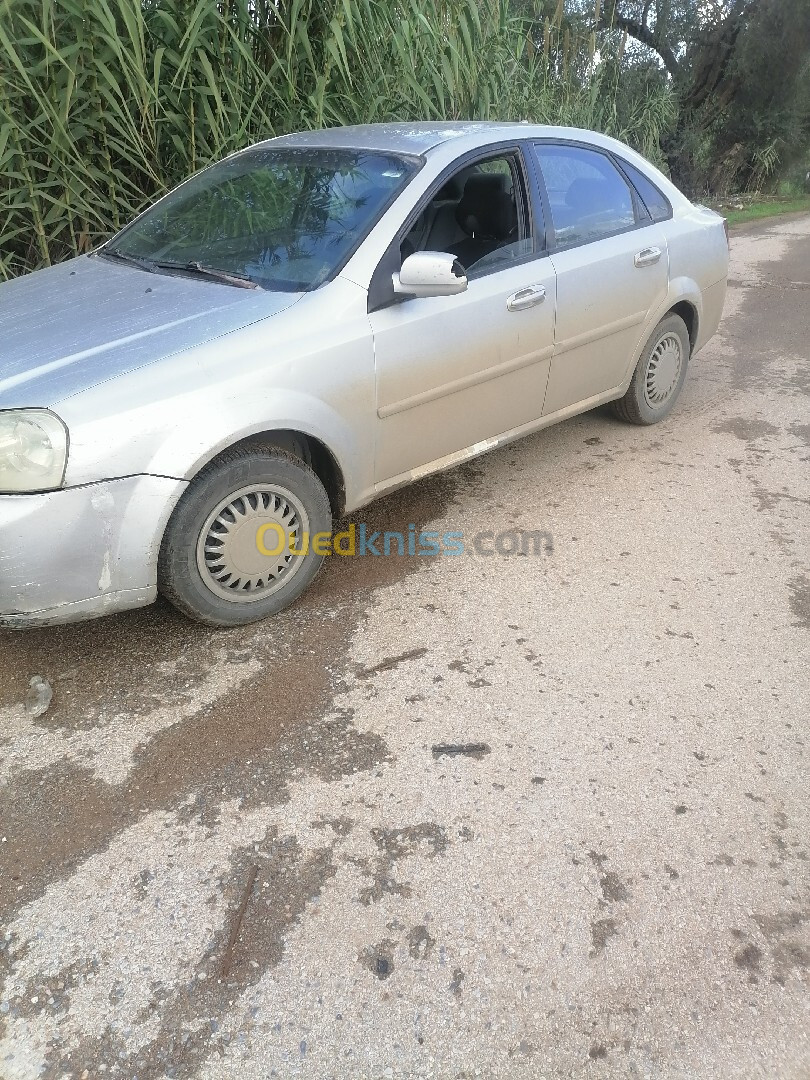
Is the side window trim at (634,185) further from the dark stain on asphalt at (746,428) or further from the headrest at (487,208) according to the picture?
the dark stain on asphalt at (746,428)

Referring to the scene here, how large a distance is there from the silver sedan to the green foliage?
102 centimetres

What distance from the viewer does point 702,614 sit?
3.34 meters

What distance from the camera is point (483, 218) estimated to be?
395cm

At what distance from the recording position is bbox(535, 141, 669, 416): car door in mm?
4000

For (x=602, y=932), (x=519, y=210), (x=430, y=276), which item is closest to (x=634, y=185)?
(x=519, y=210)

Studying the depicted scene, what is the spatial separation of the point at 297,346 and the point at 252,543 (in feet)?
2.20

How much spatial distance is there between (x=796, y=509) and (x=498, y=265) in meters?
1.78

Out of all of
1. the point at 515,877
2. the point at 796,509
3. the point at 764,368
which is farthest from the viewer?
the point at 764,368

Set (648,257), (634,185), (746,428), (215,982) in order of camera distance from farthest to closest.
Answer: (746,428)
(634,185)
(648,257)
(215,982)

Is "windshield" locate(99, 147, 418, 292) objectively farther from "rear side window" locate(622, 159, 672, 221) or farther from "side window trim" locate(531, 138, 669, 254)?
"rear side window" locate(622, 159, 672, 221)

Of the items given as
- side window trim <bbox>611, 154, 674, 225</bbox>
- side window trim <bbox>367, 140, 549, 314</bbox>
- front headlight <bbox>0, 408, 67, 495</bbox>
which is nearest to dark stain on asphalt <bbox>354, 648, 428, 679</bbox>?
front headlight <bbox>0, 408, 67, 495</bbox>

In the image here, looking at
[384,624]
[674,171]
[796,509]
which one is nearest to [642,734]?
[384,624]

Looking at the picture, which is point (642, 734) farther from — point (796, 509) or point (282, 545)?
point (796, 509)

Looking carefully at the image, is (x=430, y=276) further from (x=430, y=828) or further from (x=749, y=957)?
(x=749, y=957)
